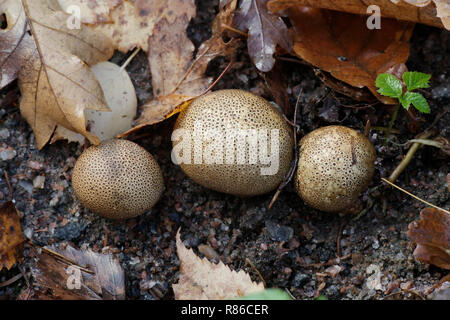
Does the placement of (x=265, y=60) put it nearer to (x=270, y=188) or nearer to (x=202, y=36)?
(x=202, y=36)

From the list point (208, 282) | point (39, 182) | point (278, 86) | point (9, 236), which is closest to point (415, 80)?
point (278, 86)

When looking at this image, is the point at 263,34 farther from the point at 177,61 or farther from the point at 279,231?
the point at 279,231

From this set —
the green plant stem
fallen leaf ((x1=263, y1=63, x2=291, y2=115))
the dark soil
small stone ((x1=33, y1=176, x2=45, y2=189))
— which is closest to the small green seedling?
the green plant stem

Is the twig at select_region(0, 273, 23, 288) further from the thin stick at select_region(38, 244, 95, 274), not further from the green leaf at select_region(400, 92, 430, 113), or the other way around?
the green leaf at select_region(400, 92, 430, 113)

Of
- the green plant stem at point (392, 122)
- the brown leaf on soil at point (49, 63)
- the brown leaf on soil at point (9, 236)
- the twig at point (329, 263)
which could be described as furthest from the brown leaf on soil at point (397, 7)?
the brown leaf on soil at point (9, 236)

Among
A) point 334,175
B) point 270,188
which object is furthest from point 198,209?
point 334,175
